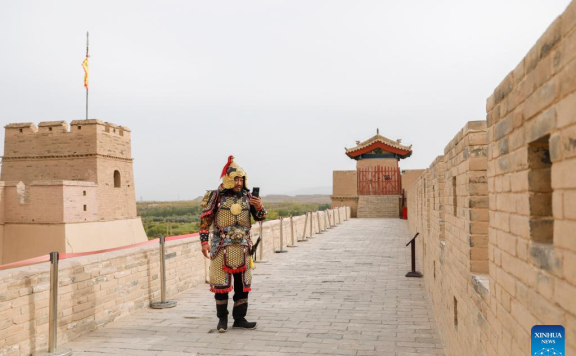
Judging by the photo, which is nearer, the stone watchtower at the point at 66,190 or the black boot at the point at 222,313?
the black boot at the point at 222,313

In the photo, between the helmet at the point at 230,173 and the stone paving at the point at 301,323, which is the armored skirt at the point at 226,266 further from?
the helmet at the point at 230,173

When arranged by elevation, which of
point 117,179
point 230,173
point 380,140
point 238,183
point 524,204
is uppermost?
point 380,140

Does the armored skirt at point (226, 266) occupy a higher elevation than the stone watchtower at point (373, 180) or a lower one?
lower

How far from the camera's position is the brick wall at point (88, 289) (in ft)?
15.5

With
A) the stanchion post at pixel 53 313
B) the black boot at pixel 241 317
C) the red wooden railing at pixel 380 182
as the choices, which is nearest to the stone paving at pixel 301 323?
the black boot at pixel 241 317

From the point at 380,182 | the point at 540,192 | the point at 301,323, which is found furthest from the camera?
the point at 380,182

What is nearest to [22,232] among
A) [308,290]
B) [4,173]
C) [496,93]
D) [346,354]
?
[4,173]

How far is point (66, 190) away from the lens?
96.3 feet

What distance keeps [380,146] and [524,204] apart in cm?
3724

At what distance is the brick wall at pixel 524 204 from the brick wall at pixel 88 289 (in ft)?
13.9

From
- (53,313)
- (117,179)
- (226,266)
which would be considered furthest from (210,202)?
(117,179)

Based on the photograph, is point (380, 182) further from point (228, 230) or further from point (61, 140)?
point (228, 230)

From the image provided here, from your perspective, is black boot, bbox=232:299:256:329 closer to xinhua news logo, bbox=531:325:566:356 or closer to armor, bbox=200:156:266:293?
armor, bbox=200:156:266:293

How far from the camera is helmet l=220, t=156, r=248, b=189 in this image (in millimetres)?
6070
